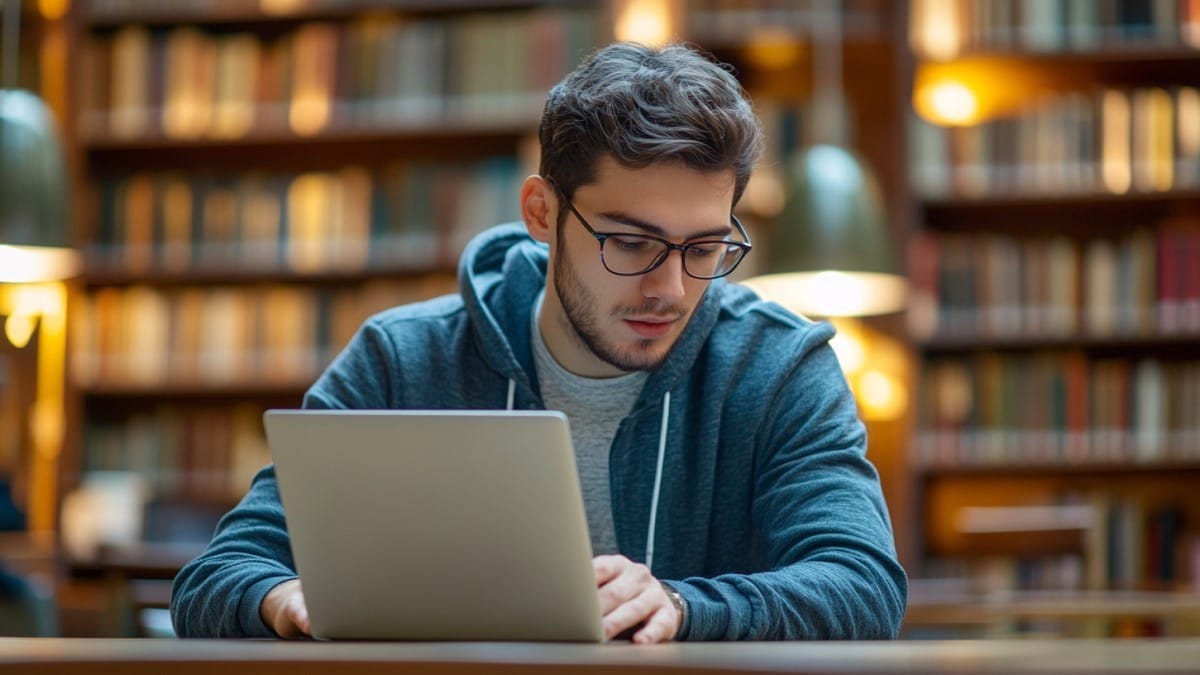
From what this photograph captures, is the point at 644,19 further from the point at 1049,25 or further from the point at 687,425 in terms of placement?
the point at 687,425

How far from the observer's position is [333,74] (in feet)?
14.3

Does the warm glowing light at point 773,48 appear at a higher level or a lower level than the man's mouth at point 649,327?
higher

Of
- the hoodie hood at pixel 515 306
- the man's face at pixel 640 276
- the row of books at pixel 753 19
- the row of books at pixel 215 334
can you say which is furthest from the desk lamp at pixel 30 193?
the man's face at pixel 640 276

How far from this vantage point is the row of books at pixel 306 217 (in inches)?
167

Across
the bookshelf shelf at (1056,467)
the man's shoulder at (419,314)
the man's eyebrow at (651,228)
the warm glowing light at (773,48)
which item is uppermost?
the warm glowing light at (773,48)

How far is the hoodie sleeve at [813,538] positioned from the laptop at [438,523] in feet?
0.56

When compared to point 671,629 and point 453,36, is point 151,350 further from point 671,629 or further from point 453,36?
point 671,629

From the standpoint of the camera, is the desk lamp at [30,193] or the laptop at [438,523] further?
the desk lamp at [30,193]

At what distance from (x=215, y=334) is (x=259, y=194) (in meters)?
0.42

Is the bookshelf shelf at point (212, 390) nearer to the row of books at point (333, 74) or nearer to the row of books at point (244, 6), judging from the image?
the row of books at point (333, 74)

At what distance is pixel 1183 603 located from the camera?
2355mm

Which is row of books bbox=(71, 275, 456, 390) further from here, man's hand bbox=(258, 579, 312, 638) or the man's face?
man's hand bbox=(258, 579, 312, 638)

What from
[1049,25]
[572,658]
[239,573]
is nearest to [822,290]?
[1049,25]

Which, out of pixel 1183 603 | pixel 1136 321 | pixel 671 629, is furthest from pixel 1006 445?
pixel 671 629
